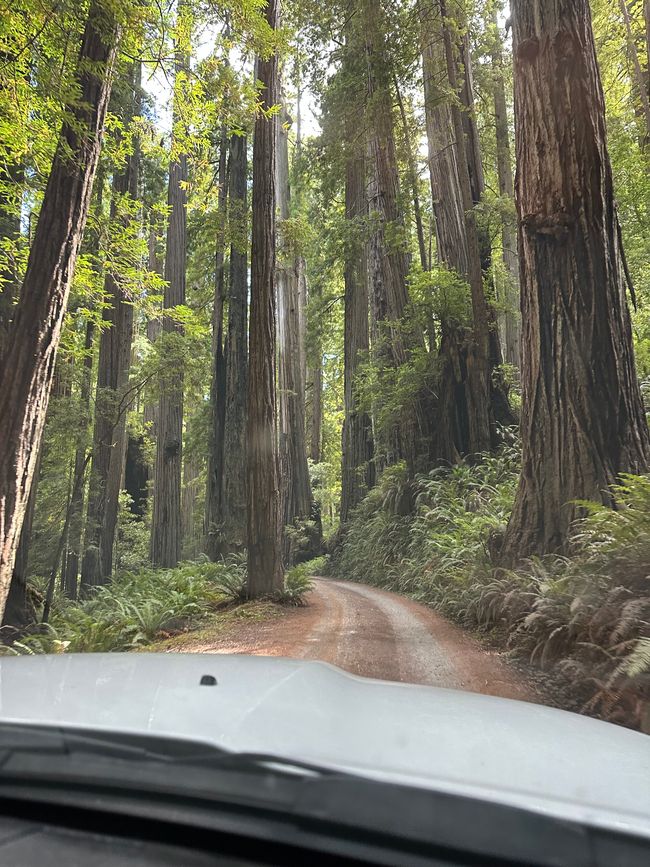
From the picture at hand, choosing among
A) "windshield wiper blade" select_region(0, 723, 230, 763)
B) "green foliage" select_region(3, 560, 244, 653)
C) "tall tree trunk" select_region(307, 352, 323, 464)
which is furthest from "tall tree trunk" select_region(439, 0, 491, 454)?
"tall tree trunk" select_region(307, 352, 323, 464)

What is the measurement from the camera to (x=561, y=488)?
730 cm

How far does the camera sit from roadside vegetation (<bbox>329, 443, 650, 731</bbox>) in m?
4.32

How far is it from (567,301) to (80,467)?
11.6m

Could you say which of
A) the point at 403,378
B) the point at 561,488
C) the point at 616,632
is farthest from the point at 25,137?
the point at 403,378

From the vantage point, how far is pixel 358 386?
17266 millimetres

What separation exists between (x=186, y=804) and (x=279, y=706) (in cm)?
51

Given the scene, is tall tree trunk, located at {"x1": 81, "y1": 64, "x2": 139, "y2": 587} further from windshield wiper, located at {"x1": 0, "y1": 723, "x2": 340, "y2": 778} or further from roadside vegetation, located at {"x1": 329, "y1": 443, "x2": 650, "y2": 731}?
windshield wiper, located at {"x1": 0, "y1": 723, "x2": 340, "y2": 778}

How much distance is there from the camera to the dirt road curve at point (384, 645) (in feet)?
16.8

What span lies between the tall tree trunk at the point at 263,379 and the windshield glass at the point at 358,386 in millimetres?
46

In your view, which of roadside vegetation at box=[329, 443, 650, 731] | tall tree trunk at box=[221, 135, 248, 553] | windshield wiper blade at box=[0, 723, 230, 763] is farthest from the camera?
tall tree trunk at box=[221, 135, 248, 553]

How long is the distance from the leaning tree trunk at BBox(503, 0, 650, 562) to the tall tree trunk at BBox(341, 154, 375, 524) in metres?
11.2

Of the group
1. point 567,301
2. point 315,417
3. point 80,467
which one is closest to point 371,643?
point 567,301

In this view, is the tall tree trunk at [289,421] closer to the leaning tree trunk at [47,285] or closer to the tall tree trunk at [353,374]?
the tall tree trunk at [353,374]

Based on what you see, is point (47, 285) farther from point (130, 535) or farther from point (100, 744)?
point (130, 535)
